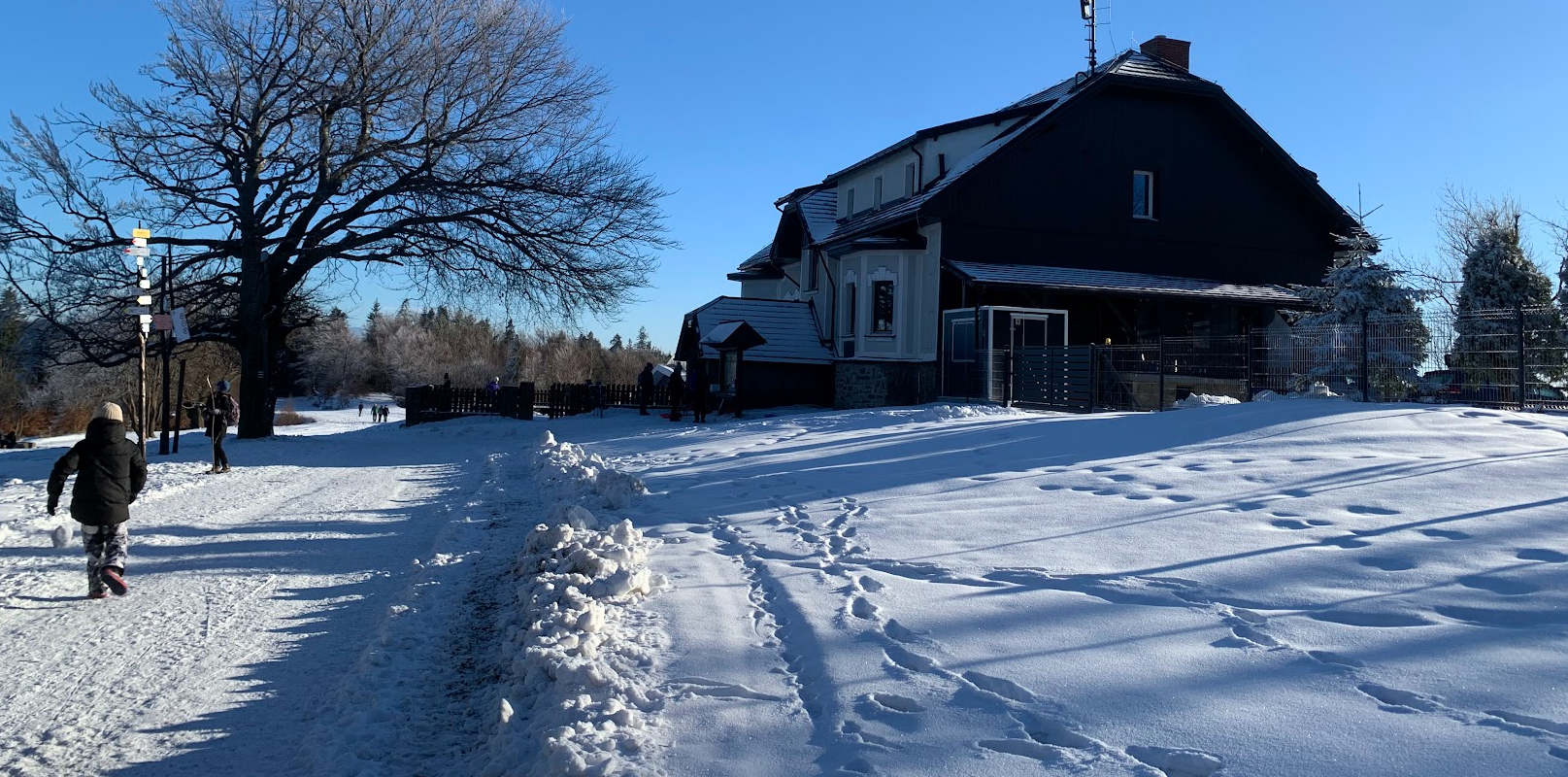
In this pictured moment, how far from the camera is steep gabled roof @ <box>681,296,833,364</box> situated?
101 feet

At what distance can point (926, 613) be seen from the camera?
636 cm

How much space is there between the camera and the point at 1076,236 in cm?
2847

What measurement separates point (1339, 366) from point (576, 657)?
17.0m

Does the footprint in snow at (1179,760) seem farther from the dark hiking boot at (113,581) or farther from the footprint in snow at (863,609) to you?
the dark hiking boot at (113,581)

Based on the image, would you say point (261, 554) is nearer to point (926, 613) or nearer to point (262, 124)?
point (926, 613)

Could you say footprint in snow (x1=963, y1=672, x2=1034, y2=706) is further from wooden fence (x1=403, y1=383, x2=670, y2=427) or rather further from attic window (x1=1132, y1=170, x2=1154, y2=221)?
wooden fence (x1=403, y1=383, x2=670, y2=427)

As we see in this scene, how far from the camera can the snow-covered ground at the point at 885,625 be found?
4469mm

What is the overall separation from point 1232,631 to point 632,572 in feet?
12.6

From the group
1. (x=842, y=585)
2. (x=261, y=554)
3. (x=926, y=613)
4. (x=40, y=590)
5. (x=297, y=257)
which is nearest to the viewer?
(x=926, y=613)

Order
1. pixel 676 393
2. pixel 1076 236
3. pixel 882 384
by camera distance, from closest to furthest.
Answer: pixel 1076 236, pixel 882 384, pixel 676 393

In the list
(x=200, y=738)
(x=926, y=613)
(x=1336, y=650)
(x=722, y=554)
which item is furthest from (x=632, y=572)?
(x=1336, y=650)

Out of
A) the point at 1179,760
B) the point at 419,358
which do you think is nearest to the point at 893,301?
the point at 1179,760

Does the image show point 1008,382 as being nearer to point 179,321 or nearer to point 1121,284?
point 1121,284

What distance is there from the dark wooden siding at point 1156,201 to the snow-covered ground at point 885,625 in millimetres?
16047
